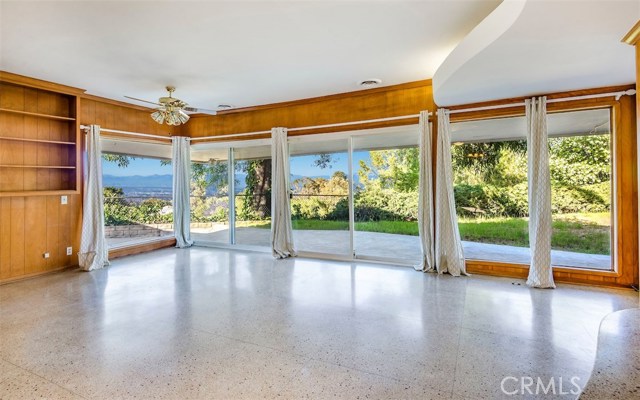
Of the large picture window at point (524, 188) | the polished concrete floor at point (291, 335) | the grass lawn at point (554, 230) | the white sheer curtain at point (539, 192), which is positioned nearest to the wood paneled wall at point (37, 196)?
the polished concrete floor at point (291, 335)

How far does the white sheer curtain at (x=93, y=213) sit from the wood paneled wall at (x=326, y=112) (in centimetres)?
192

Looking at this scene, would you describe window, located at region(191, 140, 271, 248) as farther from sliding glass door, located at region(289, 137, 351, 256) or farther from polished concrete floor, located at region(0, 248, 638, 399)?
polished concrete floor, located at region(0, 248, 638, 399)

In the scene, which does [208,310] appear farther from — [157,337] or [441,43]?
[441,43]

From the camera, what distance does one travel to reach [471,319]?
123 inches

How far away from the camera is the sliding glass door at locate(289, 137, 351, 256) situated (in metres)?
5.67

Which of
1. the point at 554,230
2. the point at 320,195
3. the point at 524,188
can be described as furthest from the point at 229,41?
the point at 554,230

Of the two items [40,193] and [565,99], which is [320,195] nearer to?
[565,99]

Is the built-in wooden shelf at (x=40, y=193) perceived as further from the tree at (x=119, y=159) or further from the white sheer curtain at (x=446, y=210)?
the white sheer curtain at (x=446, y=210)

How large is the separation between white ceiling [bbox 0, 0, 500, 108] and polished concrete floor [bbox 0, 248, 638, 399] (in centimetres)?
280

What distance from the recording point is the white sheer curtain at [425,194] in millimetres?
4691

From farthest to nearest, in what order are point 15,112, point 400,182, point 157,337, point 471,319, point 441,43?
1. point 400,182
2. point 15,112
3. point 441,43
4. point 471,319
5. point 157,337

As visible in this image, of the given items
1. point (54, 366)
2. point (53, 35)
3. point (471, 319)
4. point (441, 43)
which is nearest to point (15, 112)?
point (53, 35)

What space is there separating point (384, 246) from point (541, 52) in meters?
3.53

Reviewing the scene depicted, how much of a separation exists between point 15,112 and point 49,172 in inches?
37.4
